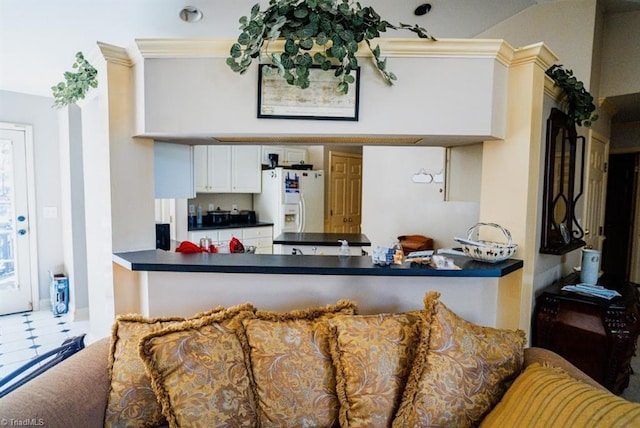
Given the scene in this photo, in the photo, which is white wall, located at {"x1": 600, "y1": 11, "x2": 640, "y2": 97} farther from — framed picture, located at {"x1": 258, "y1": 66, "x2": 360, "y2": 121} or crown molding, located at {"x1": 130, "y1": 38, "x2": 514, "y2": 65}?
framed picture, located at {"x1": 258, "y1": 66, "x2": 360, "y2": 121}

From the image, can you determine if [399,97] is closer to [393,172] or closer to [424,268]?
[424,268]

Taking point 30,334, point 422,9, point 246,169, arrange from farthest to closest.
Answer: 1. point 246,169
2. point 30,334
3. point 422,9

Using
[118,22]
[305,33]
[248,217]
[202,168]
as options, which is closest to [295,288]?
[305,33]

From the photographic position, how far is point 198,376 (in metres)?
1.37

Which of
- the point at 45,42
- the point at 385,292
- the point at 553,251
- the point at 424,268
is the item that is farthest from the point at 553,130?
the point at 45,42

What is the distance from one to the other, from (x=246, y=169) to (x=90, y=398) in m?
4.44

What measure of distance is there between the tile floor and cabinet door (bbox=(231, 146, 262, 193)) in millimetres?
2660

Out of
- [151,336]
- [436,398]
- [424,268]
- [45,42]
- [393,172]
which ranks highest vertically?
[45,42]

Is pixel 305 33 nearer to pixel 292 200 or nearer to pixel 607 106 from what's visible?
pixel 607 106

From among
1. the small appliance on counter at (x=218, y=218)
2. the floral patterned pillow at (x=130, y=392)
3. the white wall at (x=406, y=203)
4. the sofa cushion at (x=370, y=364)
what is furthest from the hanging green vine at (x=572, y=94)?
the small appliance on counter at (x=218, y=218)

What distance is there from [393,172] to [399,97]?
262 cm

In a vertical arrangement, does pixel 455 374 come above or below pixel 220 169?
below

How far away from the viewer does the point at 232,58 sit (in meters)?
1.75

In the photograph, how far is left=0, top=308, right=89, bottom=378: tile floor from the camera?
3.09 meters
